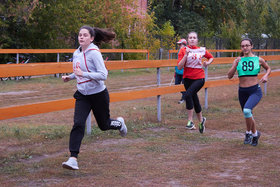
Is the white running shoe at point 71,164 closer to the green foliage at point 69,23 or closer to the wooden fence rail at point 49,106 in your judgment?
the wooden fence rail at point 49,106

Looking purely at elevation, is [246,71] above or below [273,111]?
above

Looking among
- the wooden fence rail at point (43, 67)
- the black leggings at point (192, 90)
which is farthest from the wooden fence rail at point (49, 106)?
the black leggings at point (192, 90)

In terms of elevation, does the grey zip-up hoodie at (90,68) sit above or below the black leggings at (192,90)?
above

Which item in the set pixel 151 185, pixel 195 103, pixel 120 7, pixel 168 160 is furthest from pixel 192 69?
pixel 120 7

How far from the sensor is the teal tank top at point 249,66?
24.7 ft

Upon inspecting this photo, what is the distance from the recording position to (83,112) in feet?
19.1

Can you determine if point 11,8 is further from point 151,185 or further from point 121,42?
point 151,185

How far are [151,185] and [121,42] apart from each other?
25384 millimetres

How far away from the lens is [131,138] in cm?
803

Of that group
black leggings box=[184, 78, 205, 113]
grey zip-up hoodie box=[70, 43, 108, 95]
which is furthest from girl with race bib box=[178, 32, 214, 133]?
grey zip-up hoodie box=[70, 43, 108, 95]

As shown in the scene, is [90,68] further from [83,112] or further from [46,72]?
[46,72]

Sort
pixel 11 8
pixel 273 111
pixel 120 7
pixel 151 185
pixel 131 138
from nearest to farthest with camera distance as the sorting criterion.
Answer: pixel 151 185, pixel 131 138, pixel 273 111, pixel 11 8, pixel 120 7

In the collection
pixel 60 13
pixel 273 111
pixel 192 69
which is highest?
pixel 60 13

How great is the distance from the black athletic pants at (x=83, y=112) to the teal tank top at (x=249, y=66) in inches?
100
